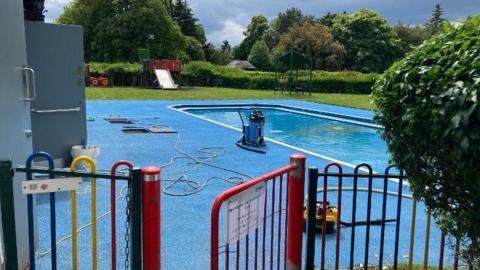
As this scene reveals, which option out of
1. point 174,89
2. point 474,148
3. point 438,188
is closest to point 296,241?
point 438,188

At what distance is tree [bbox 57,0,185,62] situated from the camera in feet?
132

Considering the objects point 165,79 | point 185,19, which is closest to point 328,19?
point 185,19

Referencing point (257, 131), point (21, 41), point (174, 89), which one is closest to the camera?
point (21, 41)

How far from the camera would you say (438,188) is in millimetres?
2473

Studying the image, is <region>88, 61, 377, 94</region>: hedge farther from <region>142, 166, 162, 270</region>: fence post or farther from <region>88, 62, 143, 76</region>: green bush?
<region>142, 166, 162, 270</region>: fence post

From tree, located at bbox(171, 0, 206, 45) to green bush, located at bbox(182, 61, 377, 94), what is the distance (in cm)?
2462

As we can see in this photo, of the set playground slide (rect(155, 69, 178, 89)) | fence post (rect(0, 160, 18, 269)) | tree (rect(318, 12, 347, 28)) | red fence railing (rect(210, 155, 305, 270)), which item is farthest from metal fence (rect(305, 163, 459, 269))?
tree (rect(318, 12, 347, 28))

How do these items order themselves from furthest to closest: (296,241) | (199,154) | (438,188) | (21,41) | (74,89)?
(199,154) < (74,89) < (21,41) < (296,241) < (438,188)

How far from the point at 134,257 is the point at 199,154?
6173 millimetres

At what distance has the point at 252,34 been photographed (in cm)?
6931

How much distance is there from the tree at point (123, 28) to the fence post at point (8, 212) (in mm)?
39261

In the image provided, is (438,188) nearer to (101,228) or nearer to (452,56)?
(452,56)

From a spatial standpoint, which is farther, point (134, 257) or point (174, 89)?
point (174, 89)

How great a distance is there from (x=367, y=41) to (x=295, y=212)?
165 ft
